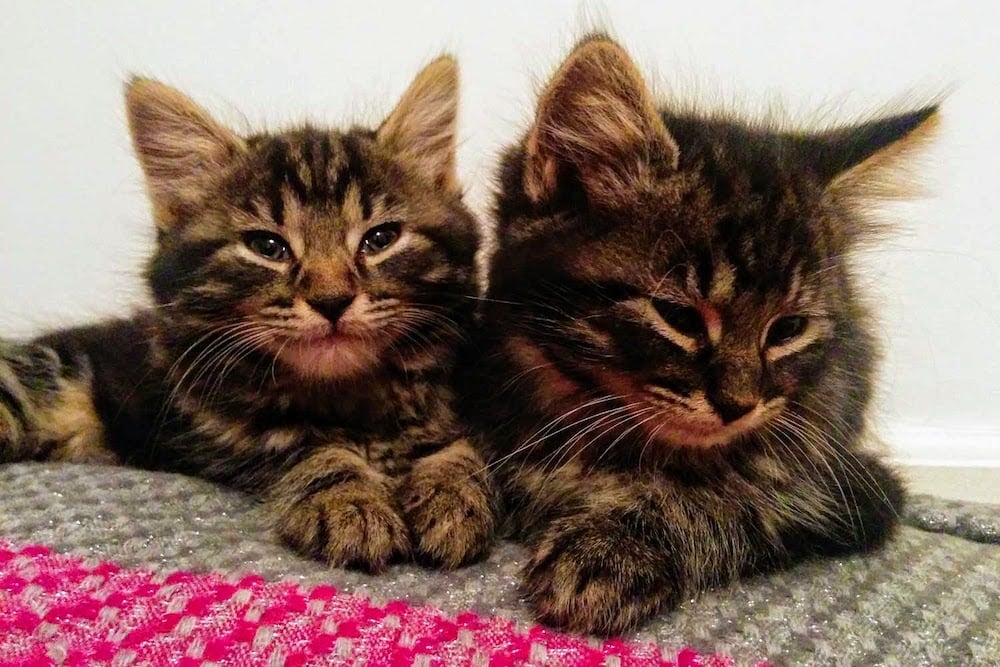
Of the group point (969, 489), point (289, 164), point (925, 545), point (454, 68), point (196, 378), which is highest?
point (454, 68)

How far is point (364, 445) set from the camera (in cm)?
108

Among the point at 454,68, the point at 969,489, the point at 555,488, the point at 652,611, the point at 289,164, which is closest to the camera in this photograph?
the point at 652,611

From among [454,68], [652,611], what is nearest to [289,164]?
[454,68]

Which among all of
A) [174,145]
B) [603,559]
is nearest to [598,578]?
[603,559]

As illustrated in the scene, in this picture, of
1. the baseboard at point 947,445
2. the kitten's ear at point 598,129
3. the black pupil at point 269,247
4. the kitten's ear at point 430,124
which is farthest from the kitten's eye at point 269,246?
the baseboard at point 947,445

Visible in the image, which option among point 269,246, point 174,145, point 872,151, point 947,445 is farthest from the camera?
point 947,445

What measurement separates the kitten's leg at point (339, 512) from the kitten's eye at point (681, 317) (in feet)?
1.29

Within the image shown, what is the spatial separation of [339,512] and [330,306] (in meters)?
0.26

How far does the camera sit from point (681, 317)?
862 mm

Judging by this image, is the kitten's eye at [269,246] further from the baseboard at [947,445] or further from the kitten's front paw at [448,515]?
the baseboard at [947,445]

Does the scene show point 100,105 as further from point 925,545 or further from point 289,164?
point 925,545

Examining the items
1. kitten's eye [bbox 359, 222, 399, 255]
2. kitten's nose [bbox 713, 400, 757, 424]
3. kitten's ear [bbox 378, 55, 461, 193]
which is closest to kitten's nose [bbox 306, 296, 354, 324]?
kitten's eye [bbox 359, 222, 399, 255]

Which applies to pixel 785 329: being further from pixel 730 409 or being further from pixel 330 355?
pixel 330 355

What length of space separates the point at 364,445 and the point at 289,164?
0.43 m
